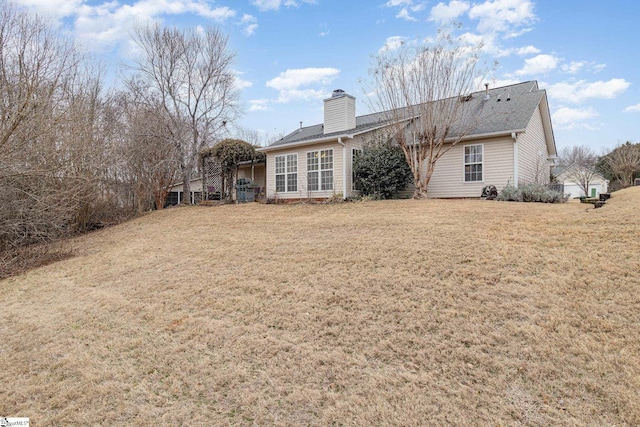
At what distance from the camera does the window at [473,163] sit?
12.9 meters

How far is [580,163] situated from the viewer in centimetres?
3859

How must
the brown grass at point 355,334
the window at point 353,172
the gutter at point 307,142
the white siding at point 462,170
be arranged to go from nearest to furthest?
1. the brown grass at point 355,334
2. the white siding at point 462,170
3. the gutter at point 307,142
4. the window at point 353,172

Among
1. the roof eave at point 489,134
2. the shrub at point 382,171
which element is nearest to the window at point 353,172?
the shrub at point 382,171

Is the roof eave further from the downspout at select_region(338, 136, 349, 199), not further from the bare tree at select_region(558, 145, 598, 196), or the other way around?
the bare tree at select_region(558, 145, 598, 196)

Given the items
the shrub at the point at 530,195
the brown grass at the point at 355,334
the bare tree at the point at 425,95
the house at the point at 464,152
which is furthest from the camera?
the house at the point at 464,152

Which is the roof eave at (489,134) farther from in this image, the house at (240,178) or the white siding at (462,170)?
the house at (240,178)

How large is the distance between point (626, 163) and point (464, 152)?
19198mm

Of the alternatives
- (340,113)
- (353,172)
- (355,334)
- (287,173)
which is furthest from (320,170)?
(355,334)

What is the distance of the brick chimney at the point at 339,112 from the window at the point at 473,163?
4.99m

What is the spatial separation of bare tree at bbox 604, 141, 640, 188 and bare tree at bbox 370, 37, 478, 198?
1873cm

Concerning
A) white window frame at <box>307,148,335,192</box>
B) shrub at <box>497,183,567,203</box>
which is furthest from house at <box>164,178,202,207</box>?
shrub at <box>497,183,567,203</box>

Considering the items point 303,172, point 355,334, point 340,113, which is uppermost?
point 340,113

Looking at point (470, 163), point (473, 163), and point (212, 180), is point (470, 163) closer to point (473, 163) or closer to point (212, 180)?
point (473, 163)

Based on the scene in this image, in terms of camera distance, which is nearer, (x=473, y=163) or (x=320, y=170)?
(x=473, y=163)
